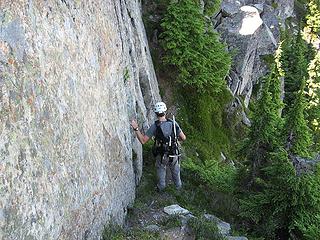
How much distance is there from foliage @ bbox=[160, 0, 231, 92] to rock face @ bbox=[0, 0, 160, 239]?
339 inches

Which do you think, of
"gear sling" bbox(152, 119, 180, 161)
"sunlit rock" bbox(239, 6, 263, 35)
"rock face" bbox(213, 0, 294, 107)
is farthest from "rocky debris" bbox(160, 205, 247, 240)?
"sunlit rock" bbox(239, 6, 263, 35)

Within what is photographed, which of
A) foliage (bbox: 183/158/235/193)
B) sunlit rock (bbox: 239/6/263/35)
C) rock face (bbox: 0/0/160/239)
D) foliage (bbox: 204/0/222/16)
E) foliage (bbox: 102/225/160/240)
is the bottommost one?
foliage (bbox: 183/158/235/193)

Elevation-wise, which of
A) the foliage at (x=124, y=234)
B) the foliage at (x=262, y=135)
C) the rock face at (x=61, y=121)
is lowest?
the foliage at (x=124, y=234)

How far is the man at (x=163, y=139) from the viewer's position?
1248cm

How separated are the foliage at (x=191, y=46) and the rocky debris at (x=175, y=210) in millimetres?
10124

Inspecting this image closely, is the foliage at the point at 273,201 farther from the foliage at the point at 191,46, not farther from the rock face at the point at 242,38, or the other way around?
the rock face at the point at 242,38

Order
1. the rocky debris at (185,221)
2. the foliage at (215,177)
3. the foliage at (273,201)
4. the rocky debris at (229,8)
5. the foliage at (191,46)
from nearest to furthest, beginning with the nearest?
1. the rocky debris at (185,221)
2. the foliage at (273,201)
3. the foliage at (215,177)
4. the foliage at (191,46)
5. the rocky debris at (229,8)

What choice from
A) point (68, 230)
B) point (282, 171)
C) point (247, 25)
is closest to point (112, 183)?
point (68, 230)

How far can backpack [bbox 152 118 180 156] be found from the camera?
41.2 ft

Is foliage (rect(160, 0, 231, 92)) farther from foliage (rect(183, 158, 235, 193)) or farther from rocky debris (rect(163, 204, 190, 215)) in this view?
Answer: rocky debris (rect(163, 204, 190, 215))

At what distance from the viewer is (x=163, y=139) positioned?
1273cm

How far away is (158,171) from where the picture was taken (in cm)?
1373

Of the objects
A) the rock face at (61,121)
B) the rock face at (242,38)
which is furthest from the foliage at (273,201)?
the rock face at (242,38)

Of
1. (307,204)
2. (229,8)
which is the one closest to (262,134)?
(307,204)
